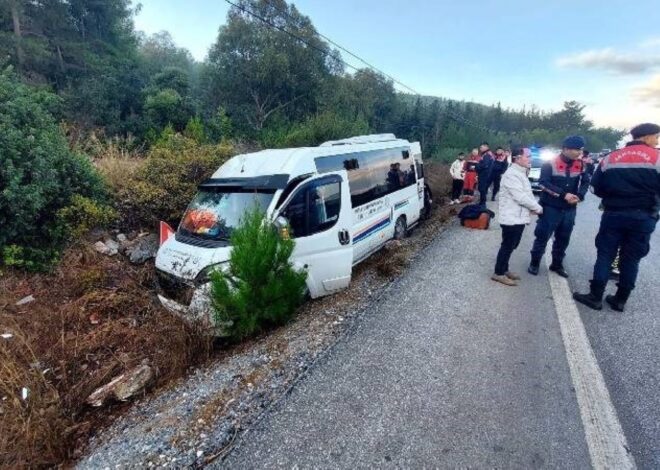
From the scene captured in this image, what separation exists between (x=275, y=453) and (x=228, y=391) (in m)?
0.79

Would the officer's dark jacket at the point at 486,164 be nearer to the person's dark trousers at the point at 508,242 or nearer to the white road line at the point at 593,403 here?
the person's dark trousers at the point at 508,242

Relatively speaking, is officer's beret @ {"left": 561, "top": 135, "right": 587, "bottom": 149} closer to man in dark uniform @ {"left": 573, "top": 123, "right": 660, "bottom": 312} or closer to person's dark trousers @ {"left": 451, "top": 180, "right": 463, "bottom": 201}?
man in dark uniform @ {"left": 573, "top": 123, "right": 660, "bottom": 312}

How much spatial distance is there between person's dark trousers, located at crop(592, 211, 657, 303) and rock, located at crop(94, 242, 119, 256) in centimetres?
700

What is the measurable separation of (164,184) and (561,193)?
6996 mm

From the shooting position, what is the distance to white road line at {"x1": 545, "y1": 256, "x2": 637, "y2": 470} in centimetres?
239

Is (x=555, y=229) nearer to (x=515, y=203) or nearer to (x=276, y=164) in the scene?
(x=515, y=203)

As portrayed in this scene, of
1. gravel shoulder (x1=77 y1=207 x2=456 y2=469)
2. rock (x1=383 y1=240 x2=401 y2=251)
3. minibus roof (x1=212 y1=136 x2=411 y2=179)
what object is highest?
minibus roof (x1=212 y1=136 x2=411 y2=179)

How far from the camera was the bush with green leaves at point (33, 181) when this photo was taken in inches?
195

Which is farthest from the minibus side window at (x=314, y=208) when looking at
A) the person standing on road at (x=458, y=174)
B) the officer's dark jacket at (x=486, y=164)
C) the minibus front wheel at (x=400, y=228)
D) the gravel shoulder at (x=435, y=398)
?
the person standing on road at (x=458, y=174)

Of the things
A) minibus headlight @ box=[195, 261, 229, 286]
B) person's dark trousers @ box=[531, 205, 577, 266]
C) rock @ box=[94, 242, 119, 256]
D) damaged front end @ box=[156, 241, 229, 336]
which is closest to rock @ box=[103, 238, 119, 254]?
rock @ box=[94, 242, 119, 256]

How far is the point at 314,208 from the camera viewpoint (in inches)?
187

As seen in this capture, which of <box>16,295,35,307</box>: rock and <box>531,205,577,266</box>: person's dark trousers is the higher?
<box>531,205,577,266</box>: person's dark trousers

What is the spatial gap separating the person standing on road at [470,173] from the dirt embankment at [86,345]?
686cm

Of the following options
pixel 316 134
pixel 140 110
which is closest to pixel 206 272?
pixel 316 134
